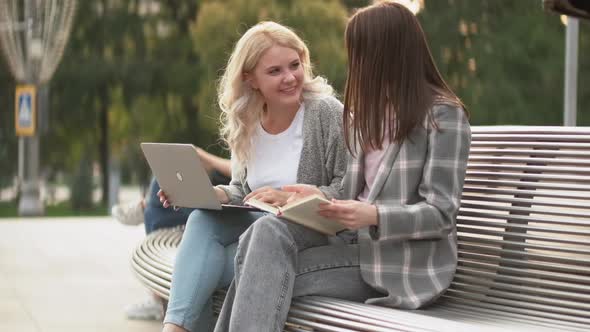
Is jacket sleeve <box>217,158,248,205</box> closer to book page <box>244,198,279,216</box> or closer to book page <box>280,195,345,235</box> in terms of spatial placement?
book page <box>244,198,279,216</box>

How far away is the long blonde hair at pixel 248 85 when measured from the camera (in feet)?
14.1

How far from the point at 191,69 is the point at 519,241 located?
30543 mm

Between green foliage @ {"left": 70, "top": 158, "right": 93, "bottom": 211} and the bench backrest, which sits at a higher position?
the bench backrest

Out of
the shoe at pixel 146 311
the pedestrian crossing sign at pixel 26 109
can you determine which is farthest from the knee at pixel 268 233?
the pedestrian crossing sign at pixel 26 109

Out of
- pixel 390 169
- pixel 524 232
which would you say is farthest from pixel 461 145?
pixel 524 232

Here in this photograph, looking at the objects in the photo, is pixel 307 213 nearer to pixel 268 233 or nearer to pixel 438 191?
pixel 268 233

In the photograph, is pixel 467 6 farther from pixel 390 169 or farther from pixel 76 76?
pixel 390 169

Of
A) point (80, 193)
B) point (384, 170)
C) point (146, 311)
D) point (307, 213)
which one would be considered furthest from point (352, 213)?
point (80, 193)

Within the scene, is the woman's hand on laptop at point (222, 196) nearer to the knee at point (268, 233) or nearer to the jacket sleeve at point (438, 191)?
the knee at point (268, 233)

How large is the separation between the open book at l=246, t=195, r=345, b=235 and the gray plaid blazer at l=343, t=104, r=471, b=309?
12cm

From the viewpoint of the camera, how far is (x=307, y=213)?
3396 millimetres

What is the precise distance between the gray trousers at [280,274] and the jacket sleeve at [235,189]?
Result: 72 cm

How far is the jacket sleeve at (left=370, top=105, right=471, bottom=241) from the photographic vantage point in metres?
3.37

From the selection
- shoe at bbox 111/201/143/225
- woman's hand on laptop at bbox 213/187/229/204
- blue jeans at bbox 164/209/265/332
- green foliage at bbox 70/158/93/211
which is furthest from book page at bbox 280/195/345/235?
green foliage at bbox 70/158/93/211
